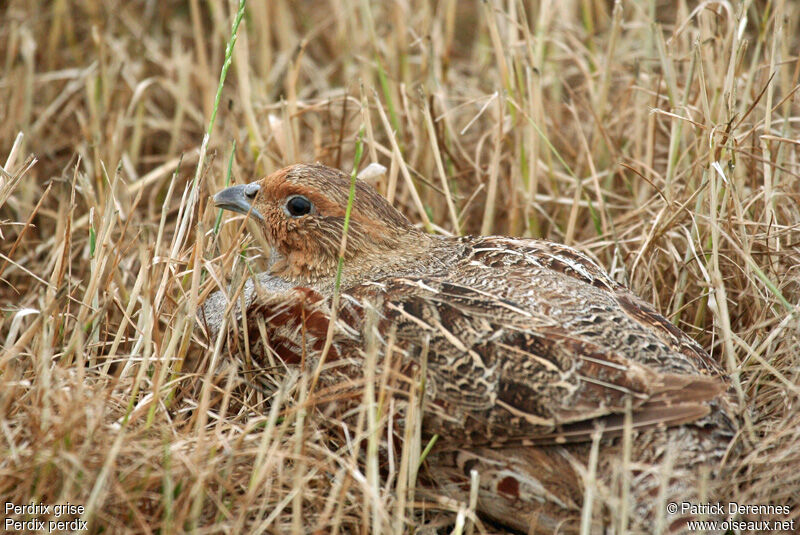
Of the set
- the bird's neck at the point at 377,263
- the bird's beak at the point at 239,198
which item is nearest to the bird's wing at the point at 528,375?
the bird's neck at the point at 377,263

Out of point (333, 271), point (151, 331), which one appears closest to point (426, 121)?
point (333, 271)

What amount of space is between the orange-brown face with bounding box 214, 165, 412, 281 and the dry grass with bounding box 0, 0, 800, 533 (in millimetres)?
235

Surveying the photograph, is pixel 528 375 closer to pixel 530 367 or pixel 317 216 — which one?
pixel 530 367

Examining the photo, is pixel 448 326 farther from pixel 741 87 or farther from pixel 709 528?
pixel 741 87

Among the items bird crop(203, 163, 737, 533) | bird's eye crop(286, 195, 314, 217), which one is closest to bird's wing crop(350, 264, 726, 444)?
bird crop(203, 163, 737, 533)

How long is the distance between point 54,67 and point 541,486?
496 cm

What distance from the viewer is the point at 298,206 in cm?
391

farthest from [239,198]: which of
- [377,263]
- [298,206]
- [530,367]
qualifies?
[530,367]

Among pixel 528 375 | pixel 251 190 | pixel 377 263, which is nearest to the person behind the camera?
pixel 528 375

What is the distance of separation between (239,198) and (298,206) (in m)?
0.32

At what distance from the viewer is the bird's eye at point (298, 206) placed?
3.89 m

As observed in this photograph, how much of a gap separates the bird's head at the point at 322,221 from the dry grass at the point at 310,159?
23cm

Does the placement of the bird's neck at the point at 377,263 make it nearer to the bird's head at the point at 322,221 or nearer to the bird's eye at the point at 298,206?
the bird's head at the point at 322,221

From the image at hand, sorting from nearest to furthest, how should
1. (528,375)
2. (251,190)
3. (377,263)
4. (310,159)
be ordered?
1. (528,375)
2. (377,263)
3. (251,190)
4. (310,159)
